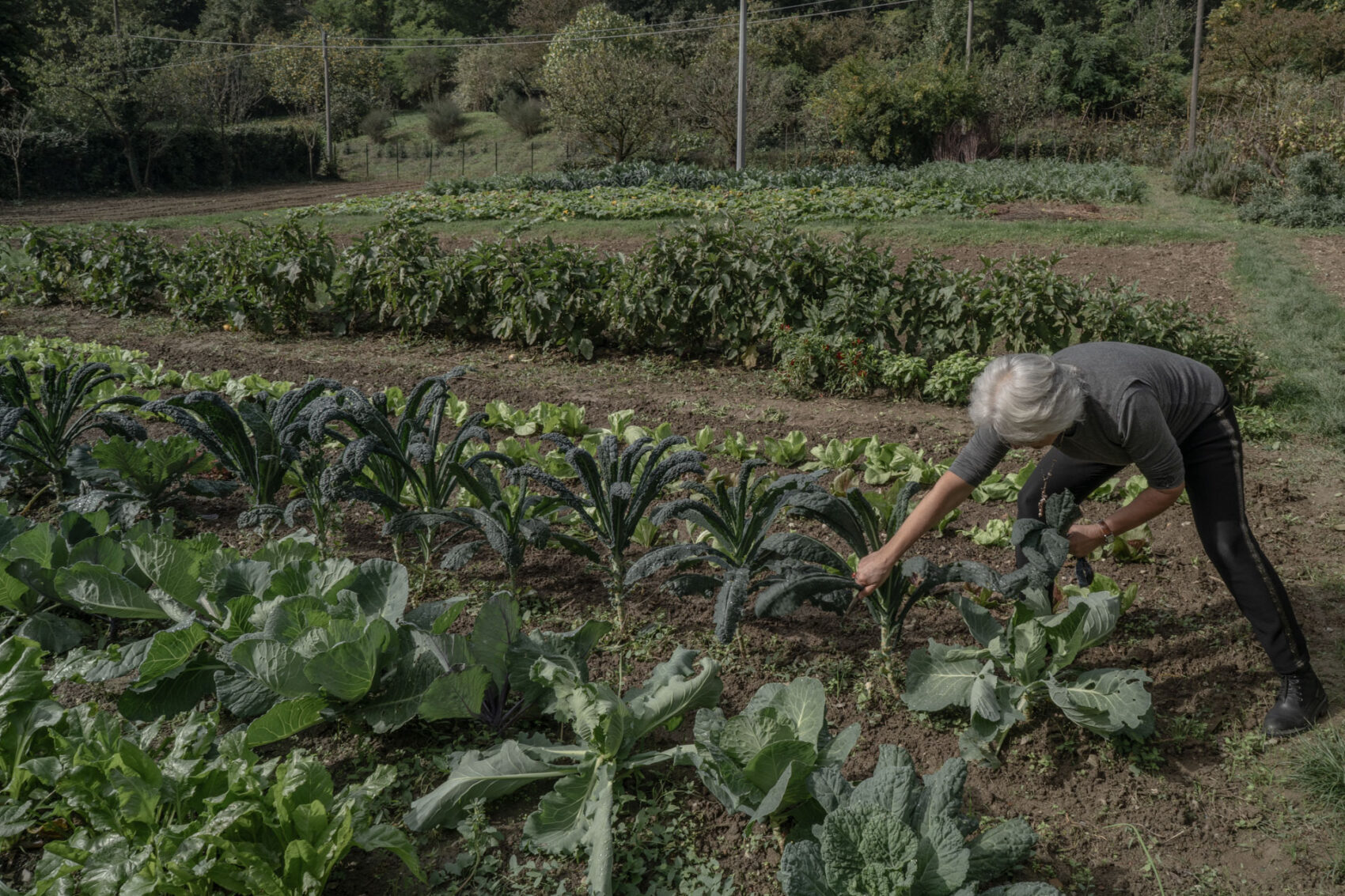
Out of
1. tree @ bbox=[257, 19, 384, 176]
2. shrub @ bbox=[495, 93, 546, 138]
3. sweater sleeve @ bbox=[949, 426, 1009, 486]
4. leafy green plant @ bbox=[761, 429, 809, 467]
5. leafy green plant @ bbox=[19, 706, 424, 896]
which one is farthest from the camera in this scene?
tree @ bbox=[257, 19, 384, 176]

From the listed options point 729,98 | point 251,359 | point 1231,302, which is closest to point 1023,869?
point 251,359

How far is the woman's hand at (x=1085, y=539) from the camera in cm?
296

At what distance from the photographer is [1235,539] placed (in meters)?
2.87

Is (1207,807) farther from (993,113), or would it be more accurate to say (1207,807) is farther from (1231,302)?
(993,113)

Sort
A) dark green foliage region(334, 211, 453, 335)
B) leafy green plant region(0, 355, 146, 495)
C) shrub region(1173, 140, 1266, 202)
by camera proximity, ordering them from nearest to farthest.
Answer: leafy green plant region(0, 355, 146, 495)
dark green foliage region(334, 211, 453, 335)
shrub region(1173, 140, 1266, 202)

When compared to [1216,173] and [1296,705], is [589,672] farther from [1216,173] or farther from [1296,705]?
[1216,173]

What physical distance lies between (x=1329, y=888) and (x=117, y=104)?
3226cm

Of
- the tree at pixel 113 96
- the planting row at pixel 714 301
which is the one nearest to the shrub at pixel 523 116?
the tree at pixel 113 96

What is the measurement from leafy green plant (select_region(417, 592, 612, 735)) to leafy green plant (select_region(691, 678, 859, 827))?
17.8 inches

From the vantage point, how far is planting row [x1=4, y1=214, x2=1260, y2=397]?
6.14 metres

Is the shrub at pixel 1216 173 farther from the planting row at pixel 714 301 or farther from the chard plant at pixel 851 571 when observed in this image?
the chard plant at pixel 851 571

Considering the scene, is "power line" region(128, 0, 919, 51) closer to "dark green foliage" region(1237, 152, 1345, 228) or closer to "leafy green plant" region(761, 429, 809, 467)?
"dark green foliage" region(1237, 152, 1345, 228)

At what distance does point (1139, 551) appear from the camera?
12.8 feet

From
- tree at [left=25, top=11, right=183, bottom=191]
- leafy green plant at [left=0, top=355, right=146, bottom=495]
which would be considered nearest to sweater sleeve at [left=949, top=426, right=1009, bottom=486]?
leafy green plant at [left=0, top=355, right=146, bottom=495]
